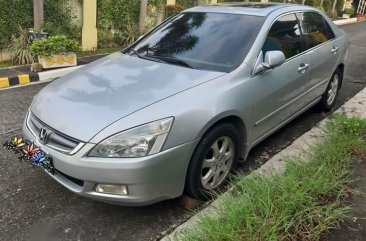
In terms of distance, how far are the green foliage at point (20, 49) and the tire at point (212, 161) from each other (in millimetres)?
5908

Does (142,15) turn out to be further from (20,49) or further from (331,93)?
(331,93)

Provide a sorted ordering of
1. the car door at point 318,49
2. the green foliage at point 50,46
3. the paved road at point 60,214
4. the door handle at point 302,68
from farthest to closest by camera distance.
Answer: the green foliage at point 50,46
the car door at point 318,49
the door handle at point 302,68
the paved road at point 60,214

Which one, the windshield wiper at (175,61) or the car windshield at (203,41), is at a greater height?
the car windshield at (203,41)

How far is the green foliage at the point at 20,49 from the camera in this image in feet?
26.1

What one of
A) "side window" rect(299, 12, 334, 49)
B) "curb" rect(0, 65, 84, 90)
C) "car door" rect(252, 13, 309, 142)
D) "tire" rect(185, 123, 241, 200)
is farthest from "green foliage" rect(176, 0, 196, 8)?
"tire" rect(185, 123, 241, 200)

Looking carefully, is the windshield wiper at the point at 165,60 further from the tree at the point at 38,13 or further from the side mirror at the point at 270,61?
the tree at the point at 38,13

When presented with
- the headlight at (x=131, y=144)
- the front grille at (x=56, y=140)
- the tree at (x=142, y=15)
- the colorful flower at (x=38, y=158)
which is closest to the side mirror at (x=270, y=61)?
the headlight at (x=131, y=144)

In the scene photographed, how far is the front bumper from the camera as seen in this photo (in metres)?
2.64

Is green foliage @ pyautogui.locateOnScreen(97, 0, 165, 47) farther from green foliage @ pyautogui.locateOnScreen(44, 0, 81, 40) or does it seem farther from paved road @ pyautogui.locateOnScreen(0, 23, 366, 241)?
paved road @ pyautogui.locateOnScreen(0, 23, 366, 241)

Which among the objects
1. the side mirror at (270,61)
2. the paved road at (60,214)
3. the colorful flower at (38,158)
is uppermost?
the side mirror at (270,61)

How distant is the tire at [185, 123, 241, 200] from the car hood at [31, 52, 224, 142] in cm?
45

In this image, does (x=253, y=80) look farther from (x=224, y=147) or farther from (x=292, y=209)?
(x=292, y=209)

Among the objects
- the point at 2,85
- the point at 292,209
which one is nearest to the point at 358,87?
the point at 292,209

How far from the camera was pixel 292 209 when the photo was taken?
8.66 ft
